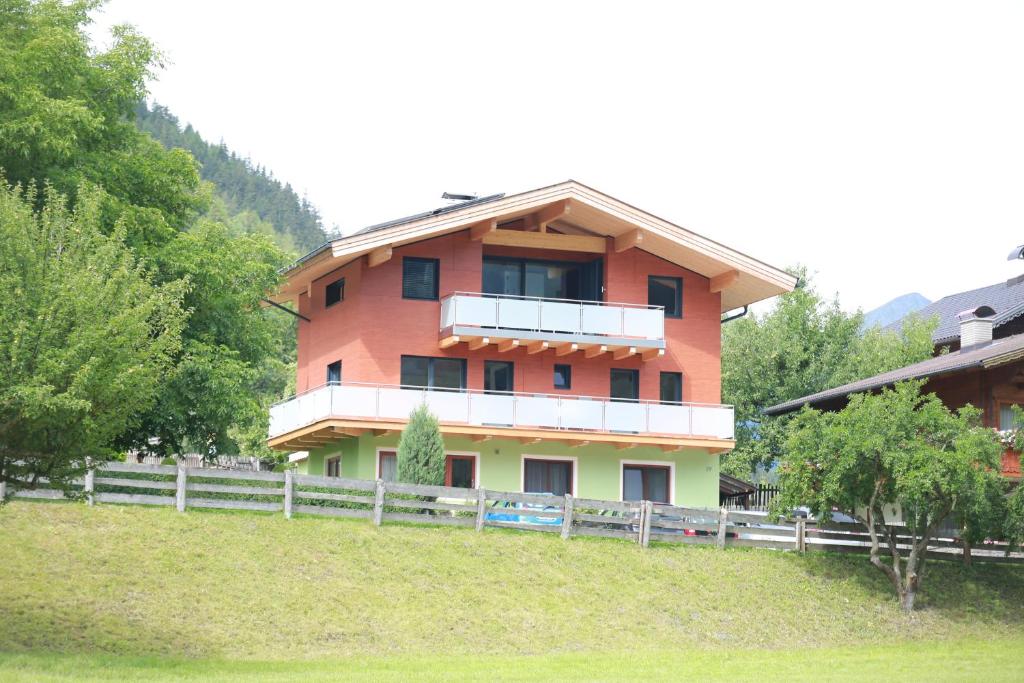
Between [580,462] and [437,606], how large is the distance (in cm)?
1293

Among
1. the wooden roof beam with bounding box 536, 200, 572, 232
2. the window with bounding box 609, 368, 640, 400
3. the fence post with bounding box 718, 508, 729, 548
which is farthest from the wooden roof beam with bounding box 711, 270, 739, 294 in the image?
the fence post with bounding box 718, 508, 729, 548

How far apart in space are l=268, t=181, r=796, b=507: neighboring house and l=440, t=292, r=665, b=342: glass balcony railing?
0.04 meters

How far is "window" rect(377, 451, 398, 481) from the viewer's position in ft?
122

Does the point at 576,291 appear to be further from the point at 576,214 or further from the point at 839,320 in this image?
the point at 839,320

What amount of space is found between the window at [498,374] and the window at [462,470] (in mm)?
2149

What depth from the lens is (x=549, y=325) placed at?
3775 cm

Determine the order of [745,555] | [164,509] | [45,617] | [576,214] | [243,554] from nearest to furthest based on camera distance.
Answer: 1. [45,617]
2. [243,554]
3. [164,509]
4. [745,555]
5. [576,214]

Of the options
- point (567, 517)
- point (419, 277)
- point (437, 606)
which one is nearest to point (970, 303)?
point (419, 277)

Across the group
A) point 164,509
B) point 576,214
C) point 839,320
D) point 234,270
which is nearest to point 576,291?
point 576,214

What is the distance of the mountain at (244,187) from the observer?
550 feet

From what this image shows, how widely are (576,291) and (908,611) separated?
46.1 ft

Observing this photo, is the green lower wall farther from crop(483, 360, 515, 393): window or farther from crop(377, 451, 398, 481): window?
crop(483, 360, 515, 393): window

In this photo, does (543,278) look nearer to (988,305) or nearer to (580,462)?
(580,462)

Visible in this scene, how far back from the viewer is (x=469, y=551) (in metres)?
29.7
